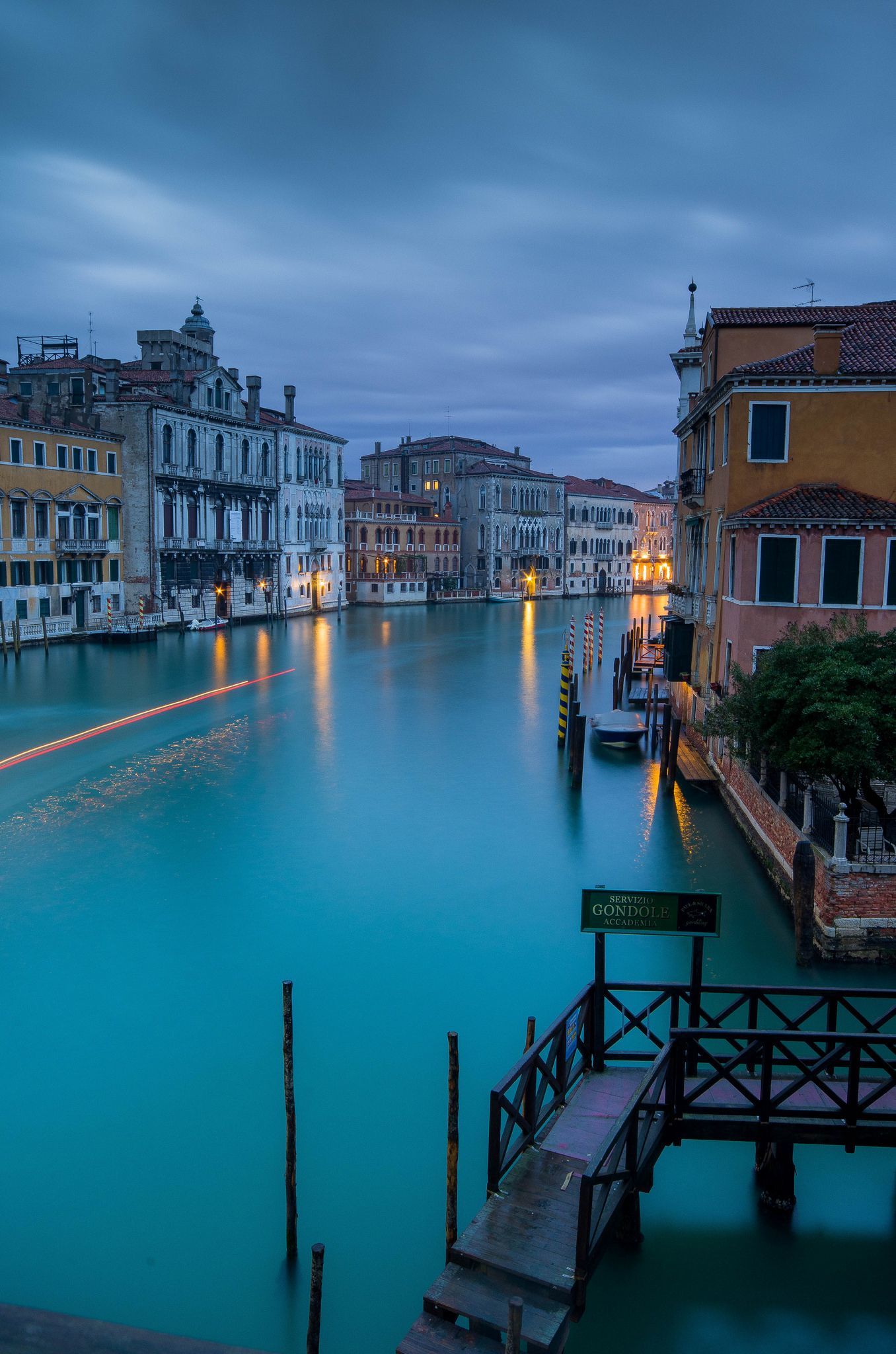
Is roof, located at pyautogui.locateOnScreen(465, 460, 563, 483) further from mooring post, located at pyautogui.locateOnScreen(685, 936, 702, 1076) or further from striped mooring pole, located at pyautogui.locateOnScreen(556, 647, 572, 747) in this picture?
mooring post, located at pyautogui.locateOnScreen(685, 936, 702, 1076)

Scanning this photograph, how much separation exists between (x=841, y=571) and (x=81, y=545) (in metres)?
29.0

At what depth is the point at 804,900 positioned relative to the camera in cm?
1014

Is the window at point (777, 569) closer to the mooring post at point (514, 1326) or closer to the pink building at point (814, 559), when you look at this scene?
the pink building at point (814, 559)

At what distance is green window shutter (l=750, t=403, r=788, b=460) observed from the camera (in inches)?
609

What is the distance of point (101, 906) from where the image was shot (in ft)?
40.8

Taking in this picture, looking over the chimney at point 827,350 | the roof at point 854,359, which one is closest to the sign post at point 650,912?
the roof at point 854,359

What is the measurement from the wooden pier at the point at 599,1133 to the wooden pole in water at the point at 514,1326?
26cm

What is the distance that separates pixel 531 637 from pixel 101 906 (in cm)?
3492

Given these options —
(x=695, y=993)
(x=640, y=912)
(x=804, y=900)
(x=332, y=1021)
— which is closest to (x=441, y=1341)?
(x=640, y=912)

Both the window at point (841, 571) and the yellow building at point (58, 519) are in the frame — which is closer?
the window at point (841, 571)

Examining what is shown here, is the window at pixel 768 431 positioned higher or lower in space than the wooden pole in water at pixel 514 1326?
higher

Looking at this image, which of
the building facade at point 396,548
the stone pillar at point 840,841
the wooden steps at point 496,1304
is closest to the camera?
the wooden steps at point 496,1304

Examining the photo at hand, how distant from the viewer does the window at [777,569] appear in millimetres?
14945

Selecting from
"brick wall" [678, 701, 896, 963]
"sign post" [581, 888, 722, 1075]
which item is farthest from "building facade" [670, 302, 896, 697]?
"sign post" [581, 888, 722, 1075]
